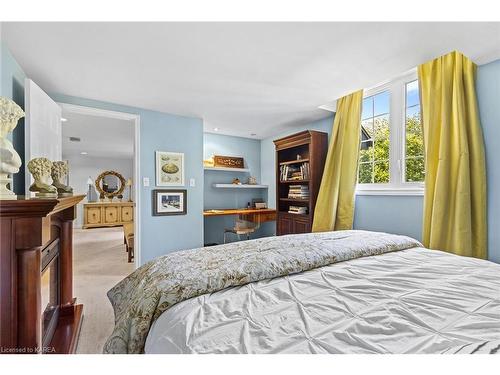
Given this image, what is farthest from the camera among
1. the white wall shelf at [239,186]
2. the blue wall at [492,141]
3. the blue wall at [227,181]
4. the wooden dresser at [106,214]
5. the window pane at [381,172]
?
the wooden dresser at [106,214]

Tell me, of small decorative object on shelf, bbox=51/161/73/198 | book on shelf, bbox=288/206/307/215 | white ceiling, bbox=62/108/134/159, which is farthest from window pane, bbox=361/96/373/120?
white ceiling, bbox=62/108/134/159

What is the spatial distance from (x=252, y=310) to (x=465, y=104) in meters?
2.46

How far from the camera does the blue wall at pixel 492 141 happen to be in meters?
1.96

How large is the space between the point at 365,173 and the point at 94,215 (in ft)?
24.4

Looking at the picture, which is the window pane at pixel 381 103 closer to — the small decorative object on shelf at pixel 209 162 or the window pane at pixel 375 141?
the window pane at pixel 375 141

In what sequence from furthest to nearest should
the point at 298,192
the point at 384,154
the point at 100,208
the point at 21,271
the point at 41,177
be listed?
the point at 100,208, the point at 298,192, the point at 384,154, the point at 41,177, the point at 21,271

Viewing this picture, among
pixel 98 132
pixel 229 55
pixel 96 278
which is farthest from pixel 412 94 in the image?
pixel 98 132

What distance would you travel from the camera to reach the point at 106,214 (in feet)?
24.3

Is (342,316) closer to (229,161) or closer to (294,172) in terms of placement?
(294,172)

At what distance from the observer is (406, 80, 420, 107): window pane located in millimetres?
2539

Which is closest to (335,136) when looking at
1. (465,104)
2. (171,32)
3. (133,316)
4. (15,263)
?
(465,104)

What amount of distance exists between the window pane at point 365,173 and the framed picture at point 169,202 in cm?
243

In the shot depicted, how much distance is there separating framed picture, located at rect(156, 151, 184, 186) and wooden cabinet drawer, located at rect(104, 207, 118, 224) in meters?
5.17

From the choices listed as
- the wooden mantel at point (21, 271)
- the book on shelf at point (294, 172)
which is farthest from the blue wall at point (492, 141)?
the wooden mantel at point (21, 271)
